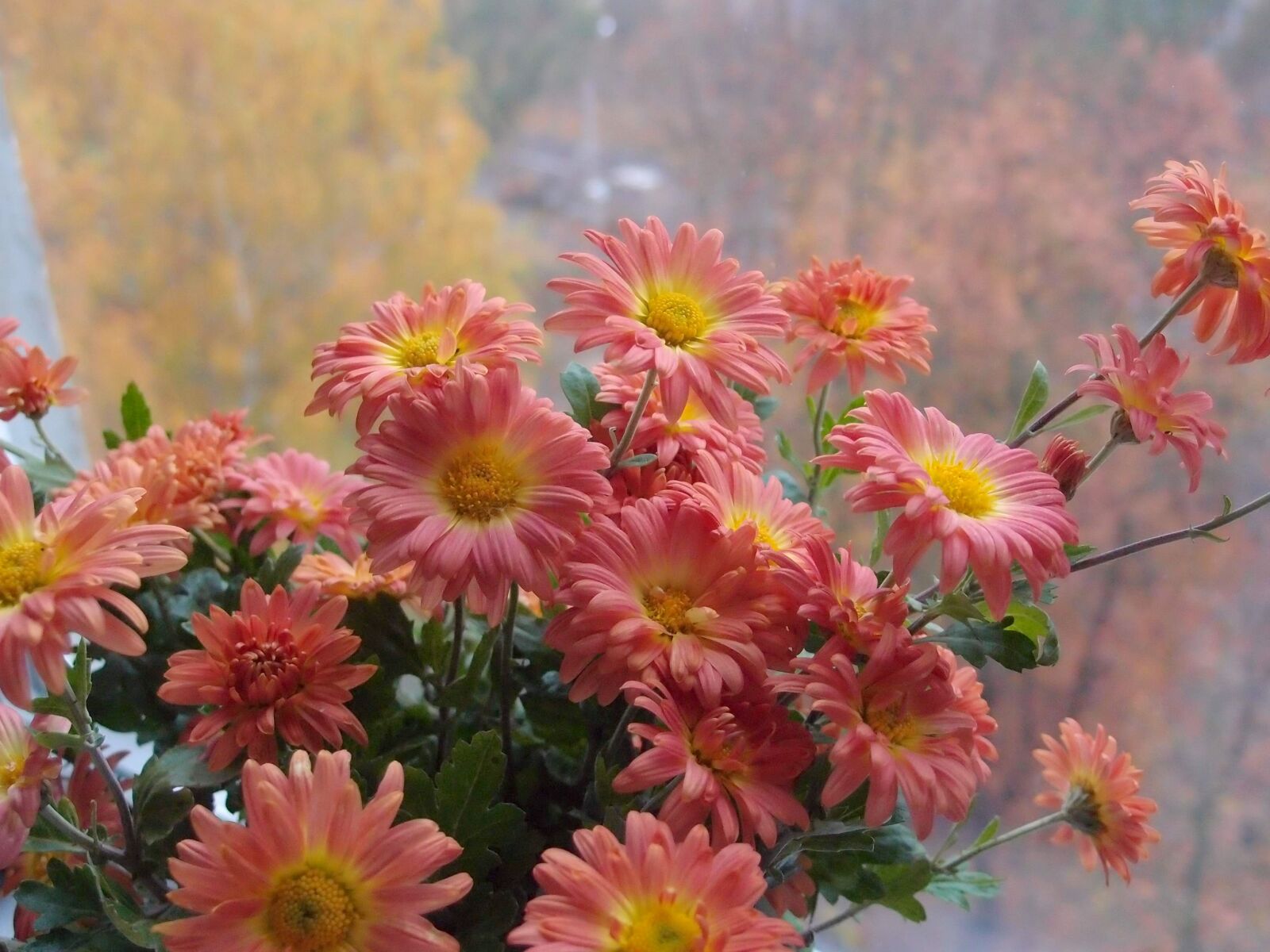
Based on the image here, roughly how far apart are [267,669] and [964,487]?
33cm

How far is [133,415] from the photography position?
0.72m

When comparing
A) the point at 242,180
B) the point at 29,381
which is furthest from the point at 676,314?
the point at 242,180

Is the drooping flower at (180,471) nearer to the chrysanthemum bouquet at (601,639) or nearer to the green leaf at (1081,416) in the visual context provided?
the chrysanthemum bouquet at (601,639)

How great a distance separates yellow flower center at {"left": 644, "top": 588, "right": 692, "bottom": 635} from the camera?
1.47ft

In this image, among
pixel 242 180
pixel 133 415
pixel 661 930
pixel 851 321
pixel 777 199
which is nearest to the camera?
pixel 661 930

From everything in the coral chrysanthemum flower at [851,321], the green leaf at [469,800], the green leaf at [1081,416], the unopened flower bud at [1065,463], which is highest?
the coral chrysanthemum flower at [851,321]

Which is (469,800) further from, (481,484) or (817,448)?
(817,448)

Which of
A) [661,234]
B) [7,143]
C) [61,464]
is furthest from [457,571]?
[7,143]

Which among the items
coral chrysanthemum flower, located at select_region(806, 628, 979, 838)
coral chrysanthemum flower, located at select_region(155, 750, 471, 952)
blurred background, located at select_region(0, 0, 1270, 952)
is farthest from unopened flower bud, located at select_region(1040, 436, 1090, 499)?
blurred background, located at select_region(0, 0, 1270, 952)

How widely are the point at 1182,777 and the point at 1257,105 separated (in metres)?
0.57

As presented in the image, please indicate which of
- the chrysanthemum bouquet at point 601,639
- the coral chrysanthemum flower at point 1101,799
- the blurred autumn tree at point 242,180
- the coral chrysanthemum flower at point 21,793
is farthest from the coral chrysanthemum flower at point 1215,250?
the blurred autumn tree at point 242,180

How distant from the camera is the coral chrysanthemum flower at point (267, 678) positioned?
47 centimetres

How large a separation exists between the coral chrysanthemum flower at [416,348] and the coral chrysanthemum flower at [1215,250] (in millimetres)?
310

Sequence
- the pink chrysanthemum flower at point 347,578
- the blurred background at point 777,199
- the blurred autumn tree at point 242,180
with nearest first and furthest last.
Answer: the pink chrysanthemum flower at point 347,578 < the blurred background at point 777,199 < the blurred autumn tree at point 242,180
